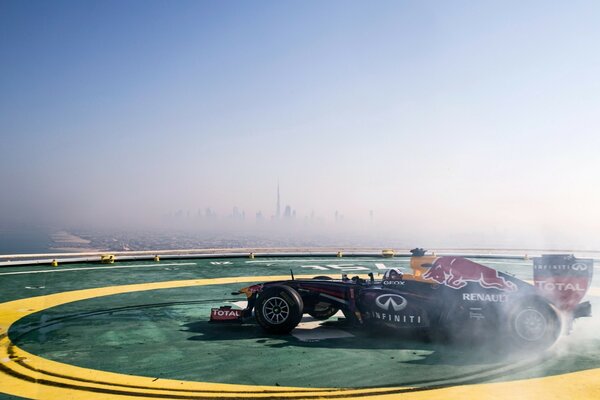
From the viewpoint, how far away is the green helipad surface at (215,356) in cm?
810

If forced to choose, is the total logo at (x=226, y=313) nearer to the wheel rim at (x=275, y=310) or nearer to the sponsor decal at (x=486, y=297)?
the wheel rim at (x=275, y=310)

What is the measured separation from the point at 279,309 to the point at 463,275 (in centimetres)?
403

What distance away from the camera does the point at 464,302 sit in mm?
10969

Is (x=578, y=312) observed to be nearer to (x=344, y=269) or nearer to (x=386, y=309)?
(x=386, y=309)

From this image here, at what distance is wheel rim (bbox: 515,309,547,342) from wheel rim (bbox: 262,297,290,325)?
4787 millimetres

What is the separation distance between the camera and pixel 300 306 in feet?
37.5

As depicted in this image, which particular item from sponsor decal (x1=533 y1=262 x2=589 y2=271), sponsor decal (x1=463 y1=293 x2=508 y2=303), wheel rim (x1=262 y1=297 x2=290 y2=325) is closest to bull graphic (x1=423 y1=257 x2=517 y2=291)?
sponsor decal (x1=463 y1=293 x2=508 y2=303)

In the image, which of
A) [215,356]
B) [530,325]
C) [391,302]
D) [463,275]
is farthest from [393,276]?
[215,356]

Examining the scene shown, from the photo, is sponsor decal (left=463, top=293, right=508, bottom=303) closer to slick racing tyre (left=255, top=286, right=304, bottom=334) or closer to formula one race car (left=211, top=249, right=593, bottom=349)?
formula one race car (left=211, top=249, right=593, bottom=349)

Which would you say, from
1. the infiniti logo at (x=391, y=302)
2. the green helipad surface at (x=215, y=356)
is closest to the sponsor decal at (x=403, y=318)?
the infiniti logo at (x=391, y=302)

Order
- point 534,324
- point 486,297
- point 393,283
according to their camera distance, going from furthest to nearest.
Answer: point 393,283 → point 486,297 → point 534,324

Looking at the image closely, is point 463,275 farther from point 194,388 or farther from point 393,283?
point 194,388

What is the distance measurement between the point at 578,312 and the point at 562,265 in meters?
1.01

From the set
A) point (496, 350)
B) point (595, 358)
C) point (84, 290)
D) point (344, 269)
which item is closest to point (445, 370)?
point (496, 350)
